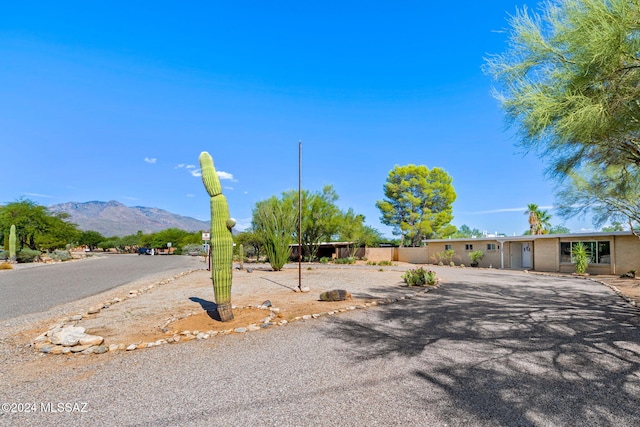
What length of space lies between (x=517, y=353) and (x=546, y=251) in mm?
17699

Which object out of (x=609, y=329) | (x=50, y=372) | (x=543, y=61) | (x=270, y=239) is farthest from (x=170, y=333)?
(x=270, y=239)

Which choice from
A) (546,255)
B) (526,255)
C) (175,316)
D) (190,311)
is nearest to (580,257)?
(546,255)

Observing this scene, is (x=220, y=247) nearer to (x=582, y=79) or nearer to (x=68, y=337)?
(x=68, y=337)

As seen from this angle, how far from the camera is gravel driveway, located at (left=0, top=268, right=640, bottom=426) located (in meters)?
2.79

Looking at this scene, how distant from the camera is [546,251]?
62.0 ft

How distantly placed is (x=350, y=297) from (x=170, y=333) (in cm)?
443

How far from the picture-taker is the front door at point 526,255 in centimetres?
2100

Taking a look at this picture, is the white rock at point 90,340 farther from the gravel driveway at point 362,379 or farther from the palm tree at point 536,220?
the palm tree at point 536,220

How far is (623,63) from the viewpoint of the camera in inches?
201

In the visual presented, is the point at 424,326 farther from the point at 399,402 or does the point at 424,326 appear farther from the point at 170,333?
the point at 170,333

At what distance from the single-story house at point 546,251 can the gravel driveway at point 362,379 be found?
1312cm

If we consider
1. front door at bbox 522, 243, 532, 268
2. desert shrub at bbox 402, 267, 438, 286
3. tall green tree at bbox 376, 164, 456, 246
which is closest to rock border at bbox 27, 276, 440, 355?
desert shrub at bbox 402, 267, 438, 286

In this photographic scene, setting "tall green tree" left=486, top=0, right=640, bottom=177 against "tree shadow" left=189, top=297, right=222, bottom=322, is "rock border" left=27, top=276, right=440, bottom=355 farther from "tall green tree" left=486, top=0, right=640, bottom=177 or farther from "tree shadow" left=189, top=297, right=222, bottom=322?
"tall green tree" left=486, top=0, right=640, bottom=177

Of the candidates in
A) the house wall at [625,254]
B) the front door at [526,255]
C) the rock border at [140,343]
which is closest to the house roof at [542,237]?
the house wall at [625,254]
